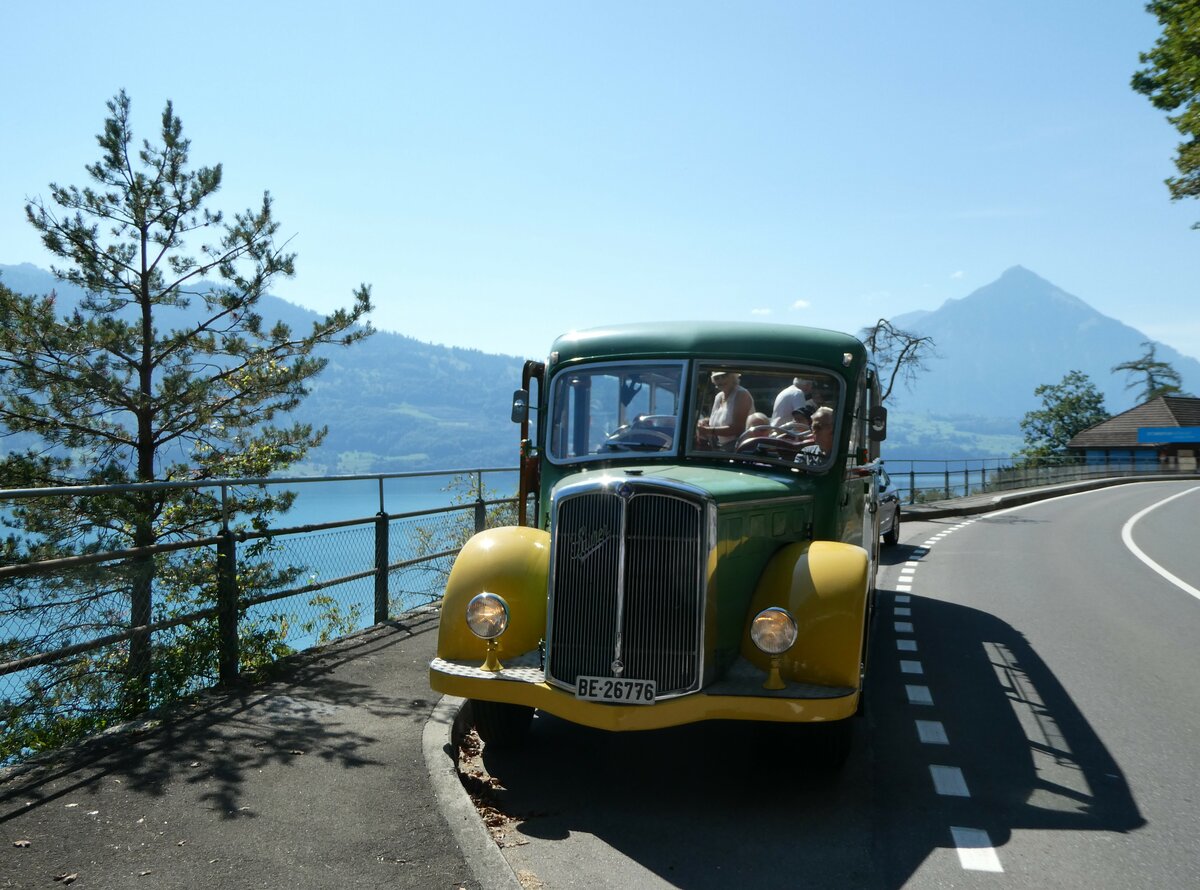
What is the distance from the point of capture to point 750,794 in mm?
5543

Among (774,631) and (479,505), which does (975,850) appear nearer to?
(774,631)

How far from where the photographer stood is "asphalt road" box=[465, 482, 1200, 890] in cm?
452

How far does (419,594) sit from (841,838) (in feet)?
22.0

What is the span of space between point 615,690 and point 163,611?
3.38m

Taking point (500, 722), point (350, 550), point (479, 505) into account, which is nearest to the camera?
point (500, 722)

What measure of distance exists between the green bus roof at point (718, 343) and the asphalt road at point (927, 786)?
249 centimetres

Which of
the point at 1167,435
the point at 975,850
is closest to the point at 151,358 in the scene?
the point at 975,850

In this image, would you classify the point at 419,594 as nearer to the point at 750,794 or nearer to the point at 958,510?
the point at 750,794

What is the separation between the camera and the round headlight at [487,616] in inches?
225

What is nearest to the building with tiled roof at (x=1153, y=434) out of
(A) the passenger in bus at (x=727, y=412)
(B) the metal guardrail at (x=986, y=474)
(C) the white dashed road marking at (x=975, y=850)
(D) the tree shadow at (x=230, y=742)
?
(B) the metal guardrail at (x=986, y=474)

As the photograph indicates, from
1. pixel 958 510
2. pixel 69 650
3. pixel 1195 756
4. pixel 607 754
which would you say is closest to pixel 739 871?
pixel 607 754

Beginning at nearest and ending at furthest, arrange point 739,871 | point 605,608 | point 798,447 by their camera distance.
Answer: point 739,871 < point 605,608 < point 798,447

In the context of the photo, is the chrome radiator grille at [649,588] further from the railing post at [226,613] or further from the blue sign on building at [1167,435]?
the blue sign on building at [1167,435]

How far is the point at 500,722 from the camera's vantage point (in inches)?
245
